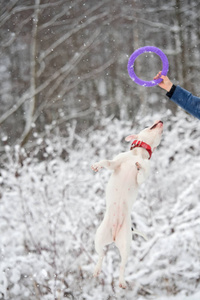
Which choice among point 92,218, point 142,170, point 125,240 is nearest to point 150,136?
point 142,170

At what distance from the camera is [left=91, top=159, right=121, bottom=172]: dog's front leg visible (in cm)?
189

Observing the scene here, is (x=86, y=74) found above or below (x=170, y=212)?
above

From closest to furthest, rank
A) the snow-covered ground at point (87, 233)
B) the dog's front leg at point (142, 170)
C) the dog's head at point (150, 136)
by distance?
1. the dog's front leg at point (142, 170)
2. the dog's head at point (150, 136)
3. the snow-covered ground at point (87, 233)

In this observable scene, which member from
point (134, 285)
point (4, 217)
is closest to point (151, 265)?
point (134, 285)

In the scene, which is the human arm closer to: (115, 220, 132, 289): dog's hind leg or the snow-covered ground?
(115, 220, 132, 289): dog's hind leg

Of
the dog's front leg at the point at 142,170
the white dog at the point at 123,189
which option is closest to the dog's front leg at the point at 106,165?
the white dog at the point at 123,189

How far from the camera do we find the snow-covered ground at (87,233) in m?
4.23

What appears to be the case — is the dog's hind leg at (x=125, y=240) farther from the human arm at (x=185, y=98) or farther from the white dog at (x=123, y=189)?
the human arm at (x=185, y=98)

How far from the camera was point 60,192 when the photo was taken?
4.57 metres

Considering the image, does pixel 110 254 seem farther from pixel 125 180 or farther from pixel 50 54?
pixel 50 54

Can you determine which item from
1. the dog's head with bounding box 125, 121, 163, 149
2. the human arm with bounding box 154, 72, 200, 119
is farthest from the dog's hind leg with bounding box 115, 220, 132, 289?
the human arm with bounding box 154, 72, 200, 119

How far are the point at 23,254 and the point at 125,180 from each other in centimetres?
285

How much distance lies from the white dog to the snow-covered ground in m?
2.27

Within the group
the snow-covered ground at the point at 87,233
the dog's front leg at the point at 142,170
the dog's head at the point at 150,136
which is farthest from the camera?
the snow-covered ground at the point at 87,233
